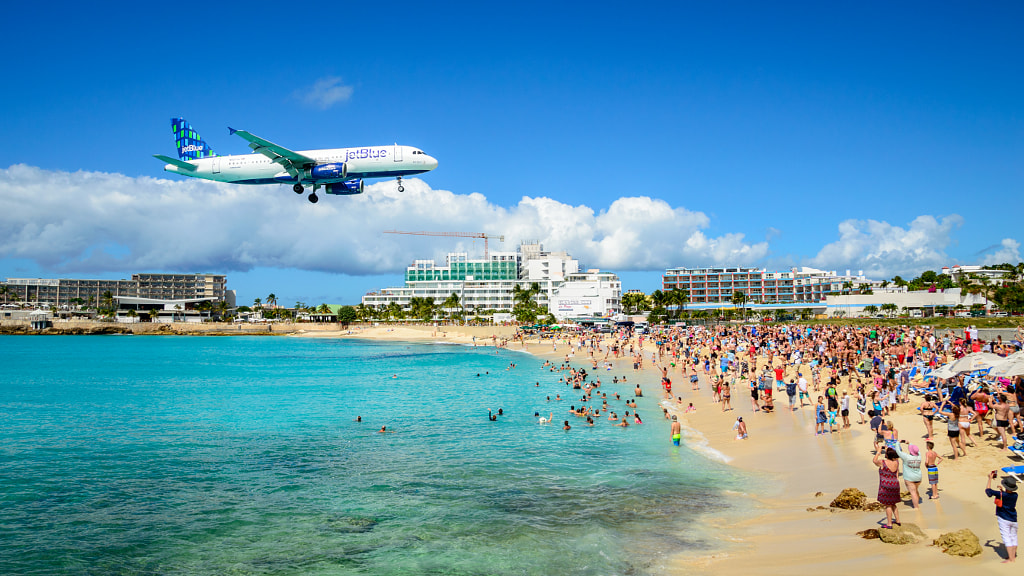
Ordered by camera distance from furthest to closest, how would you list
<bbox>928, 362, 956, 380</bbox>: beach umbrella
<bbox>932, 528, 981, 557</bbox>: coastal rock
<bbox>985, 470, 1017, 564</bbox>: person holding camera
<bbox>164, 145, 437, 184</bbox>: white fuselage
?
<bbox>164, 145, 437, 184</bbox>: white fuselage < <bbox>928, 362, 956, 380</bbox>: beach umbrella < <bbox>932, 528, 981, 557</bbox>: coastal rock < <bbox>985, 470, 1017, 564</bbox>: person holding camera

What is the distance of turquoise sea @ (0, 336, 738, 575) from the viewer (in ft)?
40.5

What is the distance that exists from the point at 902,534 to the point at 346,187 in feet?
86.1

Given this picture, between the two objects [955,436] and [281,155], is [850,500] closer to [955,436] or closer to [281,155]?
[955,436]

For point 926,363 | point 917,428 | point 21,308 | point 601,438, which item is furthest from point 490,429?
point 21,308

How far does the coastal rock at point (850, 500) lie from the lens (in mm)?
12141

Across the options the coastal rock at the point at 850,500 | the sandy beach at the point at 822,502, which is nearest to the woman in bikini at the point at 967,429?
the sandy beach at the point at 822,502

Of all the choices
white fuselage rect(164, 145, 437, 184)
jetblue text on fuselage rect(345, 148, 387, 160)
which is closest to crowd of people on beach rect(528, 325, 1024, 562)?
white fuselage rect(164, 145, 437, 184)

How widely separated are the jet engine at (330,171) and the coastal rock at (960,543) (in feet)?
86.5

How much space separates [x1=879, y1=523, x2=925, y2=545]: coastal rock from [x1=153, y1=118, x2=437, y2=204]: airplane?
24571 mm

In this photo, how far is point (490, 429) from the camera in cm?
2589

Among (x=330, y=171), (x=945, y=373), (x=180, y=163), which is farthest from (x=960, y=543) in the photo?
(x=180, y=163)

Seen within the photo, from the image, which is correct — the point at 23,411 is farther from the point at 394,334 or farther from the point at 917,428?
the point at 394,334

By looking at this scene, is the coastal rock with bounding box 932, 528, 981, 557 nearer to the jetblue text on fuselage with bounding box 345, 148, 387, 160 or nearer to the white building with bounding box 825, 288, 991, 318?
the jetblue text on fuselage with bounding box 345, 148, 387, 160

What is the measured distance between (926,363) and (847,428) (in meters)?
12.2
